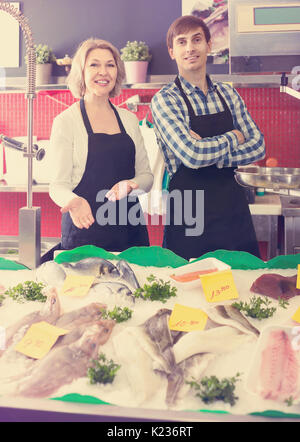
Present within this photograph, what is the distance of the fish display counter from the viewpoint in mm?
936

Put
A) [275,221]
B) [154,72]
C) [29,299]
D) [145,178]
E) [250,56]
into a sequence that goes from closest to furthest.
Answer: [29,299] → [250,56] → [145,178] → [275,221] → [154,72]

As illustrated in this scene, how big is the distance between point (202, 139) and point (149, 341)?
103 centimetres

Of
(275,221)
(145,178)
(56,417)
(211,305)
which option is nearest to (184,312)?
(211,305)

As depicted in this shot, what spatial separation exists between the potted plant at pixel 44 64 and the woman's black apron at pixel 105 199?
138 centimetres

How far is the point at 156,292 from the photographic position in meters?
1.32

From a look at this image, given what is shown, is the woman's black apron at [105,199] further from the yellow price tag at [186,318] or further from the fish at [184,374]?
the fish at [184,374]

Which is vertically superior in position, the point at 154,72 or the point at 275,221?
the point at 154,72

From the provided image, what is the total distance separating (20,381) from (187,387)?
1.11 ft

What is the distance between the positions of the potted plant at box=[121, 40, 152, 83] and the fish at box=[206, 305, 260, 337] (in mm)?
2288

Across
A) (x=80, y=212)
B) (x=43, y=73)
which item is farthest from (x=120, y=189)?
(x=43, y=73)

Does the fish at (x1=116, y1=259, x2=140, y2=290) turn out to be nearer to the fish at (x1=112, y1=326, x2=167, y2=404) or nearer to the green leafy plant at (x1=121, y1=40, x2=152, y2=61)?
the fish at (x1=112, y1=326, x2=167, y2=404)

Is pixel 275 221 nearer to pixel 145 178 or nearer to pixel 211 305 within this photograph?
pixel 145 178

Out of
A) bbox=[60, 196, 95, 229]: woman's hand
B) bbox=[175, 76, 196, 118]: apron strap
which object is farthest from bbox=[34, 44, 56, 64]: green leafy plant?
bbox=[60, 196, 95, 229]: woman's hand

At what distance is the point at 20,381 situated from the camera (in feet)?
3.31
